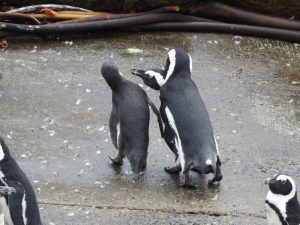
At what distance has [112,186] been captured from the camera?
494 cm

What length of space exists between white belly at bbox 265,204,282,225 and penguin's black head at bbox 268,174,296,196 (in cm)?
9

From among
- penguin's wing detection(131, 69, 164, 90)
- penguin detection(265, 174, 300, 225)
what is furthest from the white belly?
penguin's wing detection(131, 69, 164, 90)

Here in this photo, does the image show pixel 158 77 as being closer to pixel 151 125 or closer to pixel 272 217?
pixel 151 125

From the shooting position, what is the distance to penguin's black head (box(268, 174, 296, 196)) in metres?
4.21

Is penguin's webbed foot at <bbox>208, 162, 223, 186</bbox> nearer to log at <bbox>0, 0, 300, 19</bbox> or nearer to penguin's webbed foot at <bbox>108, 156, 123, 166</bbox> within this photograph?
penguin's webbed foot at <bbox>108, 156, 123, 166</bbox>

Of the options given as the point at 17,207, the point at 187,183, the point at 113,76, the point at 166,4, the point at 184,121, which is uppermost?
the point at 166,4

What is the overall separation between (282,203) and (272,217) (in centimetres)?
9

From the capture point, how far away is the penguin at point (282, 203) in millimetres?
4152

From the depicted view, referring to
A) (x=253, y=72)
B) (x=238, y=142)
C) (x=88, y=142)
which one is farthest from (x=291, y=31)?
(x=88, y=142)

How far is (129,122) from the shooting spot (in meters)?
4.97

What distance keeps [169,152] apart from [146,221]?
0.89 metres

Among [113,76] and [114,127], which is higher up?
[113,76]

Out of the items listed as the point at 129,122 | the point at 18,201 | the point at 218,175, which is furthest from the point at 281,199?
the point at 18,201

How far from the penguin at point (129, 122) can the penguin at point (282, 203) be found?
35.4 inches
